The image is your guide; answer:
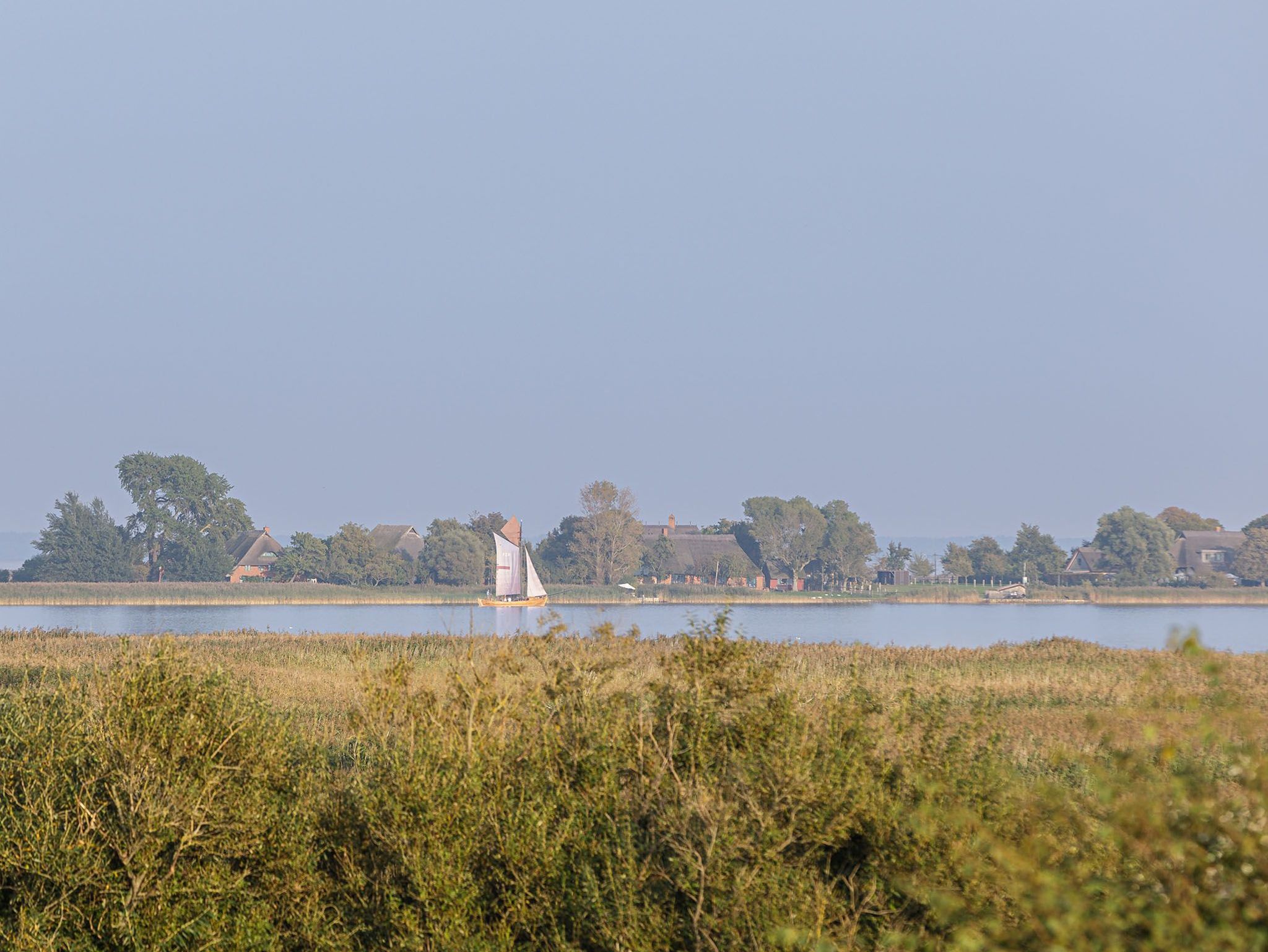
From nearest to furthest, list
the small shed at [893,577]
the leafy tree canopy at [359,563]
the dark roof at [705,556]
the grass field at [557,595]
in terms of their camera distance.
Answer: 1. the grass field at [557,595]
2. the leafy tree canopy at [359,563]
3. the dark roof at [705,556]
4. the small shed at [893,577]

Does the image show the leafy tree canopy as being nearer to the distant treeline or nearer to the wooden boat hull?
the distant treeline

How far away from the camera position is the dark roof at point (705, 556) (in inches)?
3893

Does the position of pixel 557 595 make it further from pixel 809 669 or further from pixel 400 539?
pixel 809 669

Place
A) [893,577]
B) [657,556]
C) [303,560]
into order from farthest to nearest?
[893,577] → [657,556] → [303,560]

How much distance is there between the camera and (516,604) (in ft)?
250

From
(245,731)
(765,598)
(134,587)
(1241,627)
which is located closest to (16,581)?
(134,587)

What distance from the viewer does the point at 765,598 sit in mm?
88562

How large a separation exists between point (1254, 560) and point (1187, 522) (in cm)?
1706

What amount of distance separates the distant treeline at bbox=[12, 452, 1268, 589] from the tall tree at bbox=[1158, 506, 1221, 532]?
29.6 ft

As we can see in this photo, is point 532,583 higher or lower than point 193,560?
lower

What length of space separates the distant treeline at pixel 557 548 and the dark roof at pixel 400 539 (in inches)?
38.9

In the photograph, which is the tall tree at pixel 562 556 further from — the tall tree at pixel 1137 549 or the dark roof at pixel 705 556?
the tall tree at pixel 1137 549

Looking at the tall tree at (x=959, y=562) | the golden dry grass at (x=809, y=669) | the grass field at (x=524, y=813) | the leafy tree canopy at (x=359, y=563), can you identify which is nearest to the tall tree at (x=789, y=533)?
the tall tree at (x=959, y=562)

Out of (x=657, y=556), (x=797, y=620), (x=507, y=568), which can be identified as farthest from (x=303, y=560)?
(x=797, y=620)
